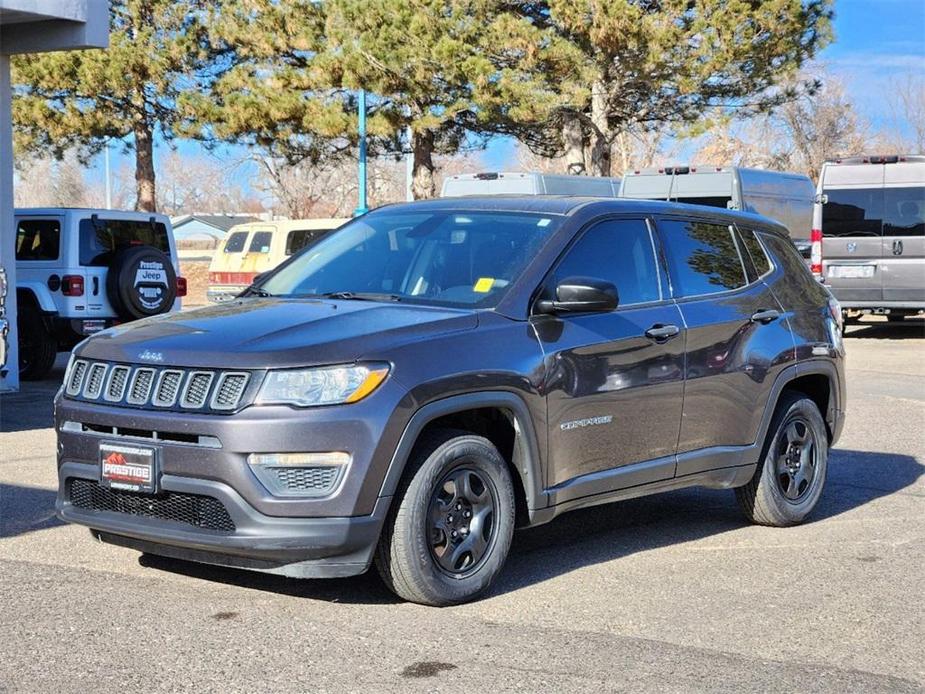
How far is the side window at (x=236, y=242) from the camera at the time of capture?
26.0 m

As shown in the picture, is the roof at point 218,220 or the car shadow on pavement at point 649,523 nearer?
the car shadow on pavement at point 649,523

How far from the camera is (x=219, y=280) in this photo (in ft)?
85.6

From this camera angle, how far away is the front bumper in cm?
533

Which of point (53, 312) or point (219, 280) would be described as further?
point (219, 280)

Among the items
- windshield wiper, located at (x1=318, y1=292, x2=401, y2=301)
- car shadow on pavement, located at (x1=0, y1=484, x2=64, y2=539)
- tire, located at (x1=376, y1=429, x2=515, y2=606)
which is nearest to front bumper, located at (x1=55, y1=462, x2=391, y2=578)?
tire, located at (x1=376, y1=429, x2=515, y2=606)

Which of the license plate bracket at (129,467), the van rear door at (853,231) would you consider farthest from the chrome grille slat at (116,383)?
the van rear door at (853,231)

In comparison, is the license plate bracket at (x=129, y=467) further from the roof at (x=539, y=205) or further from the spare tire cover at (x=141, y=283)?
the spare tire cover at (x=141, y=283)

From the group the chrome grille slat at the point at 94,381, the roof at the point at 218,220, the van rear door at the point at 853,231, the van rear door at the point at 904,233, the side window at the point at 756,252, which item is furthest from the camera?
the roof at the point at 218,220

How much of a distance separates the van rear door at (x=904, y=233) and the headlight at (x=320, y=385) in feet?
57.1

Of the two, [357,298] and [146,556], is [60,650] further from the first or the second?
[357,298]

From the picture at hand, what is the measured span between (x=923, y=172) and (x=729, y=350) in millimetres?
15496

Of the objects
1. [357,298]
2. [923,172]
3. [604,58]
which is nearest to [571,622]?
[357,298]

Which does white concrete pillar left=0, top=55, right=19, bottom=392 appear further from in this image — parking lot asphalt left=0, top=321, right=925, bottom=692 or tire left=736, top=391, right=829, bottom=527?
tire left=736, top=391, right=829, bottom=527

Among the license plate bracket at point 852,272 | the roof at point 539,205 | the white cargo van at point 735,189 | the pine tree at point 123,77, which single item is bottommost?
the license plate bracket at point 852,272
